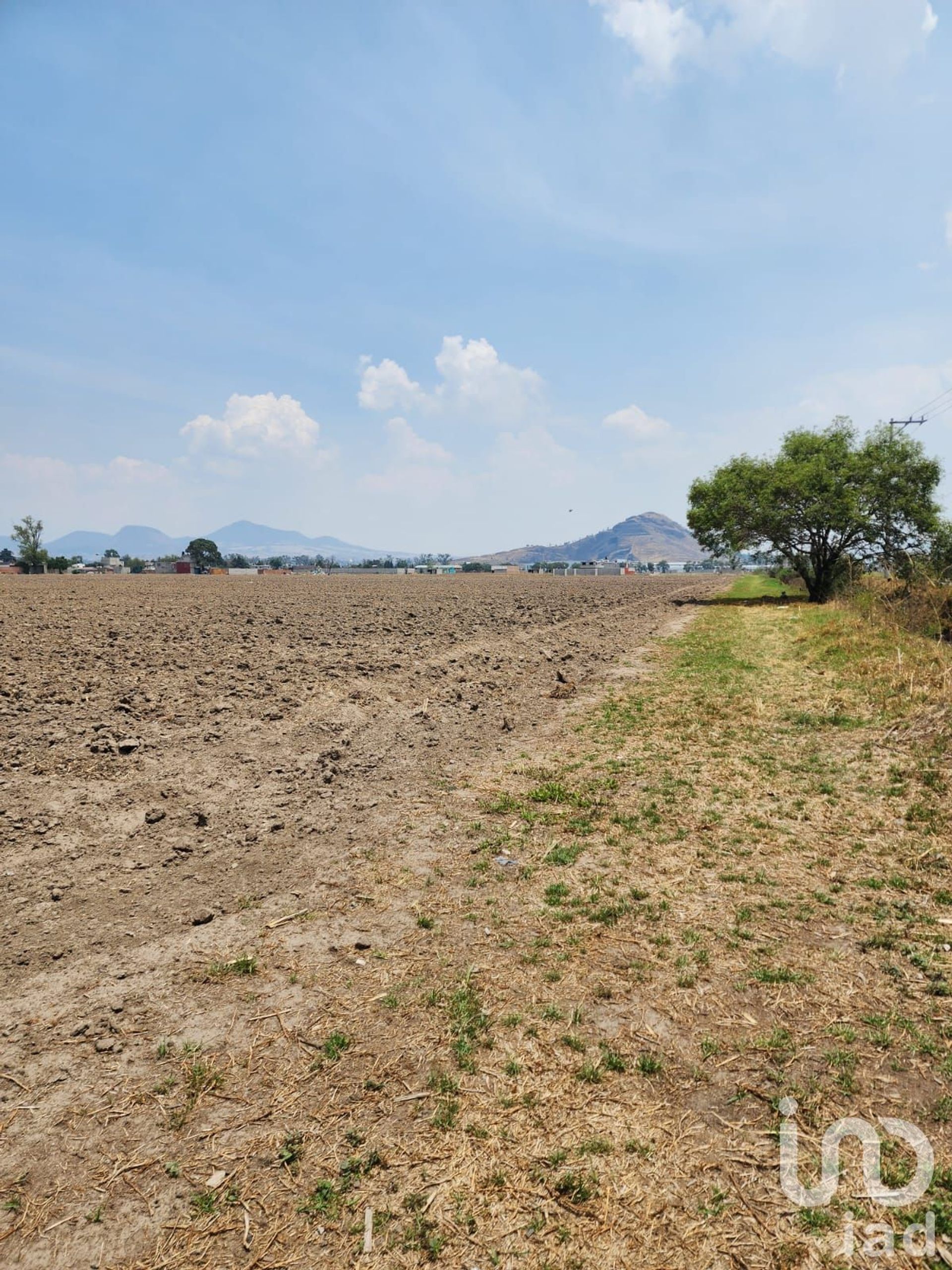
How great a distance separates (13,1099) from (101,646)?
52.7 feet

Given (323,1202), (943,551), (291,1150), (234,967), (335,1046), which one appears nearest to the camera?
(323,1202)

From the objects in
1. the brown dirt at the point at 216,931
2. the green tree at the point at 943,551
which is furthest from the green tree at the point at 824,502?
the brown dirt at the point at 216,931

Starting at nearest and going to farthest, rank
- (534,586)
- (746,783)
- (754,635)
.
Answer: (746,783) → (754,635) → (534,586)

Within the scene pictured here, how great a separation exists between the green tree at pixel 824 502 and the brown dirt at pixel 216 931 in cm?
2716

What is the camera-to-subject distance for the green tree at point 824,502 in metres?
33.7

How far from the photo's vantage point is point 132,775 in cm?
803

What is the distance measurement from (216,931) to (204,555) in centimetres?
20248

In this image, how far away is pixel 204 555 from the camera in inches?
7421

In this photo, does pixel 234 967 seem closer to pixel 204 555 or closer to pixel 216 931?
pixel 216 931

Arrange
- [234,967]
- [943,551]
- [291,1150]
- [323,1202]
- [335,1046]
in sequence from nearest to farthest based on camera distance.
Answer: [323,1202], [291,1150], [335,1046], [234,967], [943,551]

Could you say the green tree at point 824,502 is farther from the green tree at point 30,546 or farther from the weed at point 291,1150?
the green tree at point 30,546

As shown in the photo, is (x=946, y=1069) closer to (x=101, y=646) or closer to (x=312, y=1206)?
(x=312, y=1206)

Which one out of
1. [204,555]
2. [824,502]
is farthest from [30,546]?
[824,502]

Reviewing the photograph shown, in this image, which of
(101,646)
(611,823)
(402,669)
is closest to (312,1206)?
(611,823)
